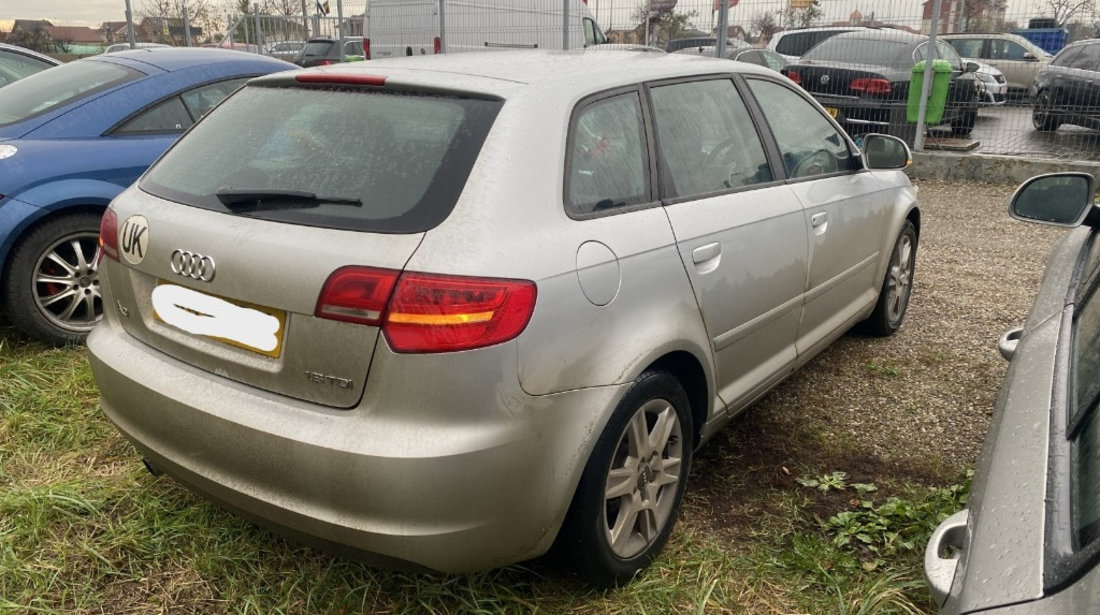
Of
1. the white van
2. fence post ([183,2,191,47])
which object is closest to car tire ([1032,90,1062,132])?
the white van

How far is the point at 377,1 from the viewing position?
13.2 metres

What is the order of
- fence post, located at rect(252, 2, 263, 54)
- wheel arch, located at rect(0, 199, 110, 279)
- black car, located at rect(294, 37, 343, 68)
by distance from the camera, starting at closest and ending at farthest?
1. wheel arch, located at rect(0, 199, 110, 279)
2. fence post, located at rect(252, 2, 263, 54)
3. black car, located at rect(294, 37, 343, 68)

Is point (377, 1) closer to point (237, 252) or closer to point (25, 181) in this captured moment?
point (25, 181)

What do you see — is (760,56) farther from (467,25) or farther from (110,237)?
(110,237)

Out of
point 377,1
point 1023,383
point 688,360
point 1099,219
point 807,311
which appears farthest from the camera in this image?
point 377,1

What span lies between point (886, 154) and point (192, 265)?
10.6 ft

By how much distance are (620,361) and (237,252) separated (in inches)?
40.7

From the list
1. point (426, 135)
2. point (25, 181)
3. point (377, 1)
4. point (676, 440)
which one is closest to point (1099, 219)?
point (676, 440)

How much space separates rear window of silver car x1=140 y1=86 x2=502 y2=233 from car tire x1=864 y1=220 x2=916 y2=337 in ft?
9.65

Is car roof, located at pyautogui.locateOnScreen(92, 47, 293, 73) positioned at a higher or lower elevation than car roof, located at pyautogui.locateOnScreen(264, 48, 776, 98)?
higher

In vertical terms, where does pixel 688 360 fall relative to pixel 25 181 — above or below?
below

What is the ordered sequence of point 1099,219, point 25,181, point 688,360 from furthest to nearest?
1. point 25,181
2. point 688,360
3. point 1099,219

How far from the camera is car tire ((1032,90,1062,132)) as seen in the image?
33.8ft

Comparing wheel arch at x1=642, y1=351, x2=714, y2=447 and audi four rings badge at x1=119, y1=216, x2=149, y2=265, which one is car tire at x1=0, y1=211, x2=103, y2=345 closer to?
audi four rings badge at x1=119, y1=216, x2=149, y2=265
